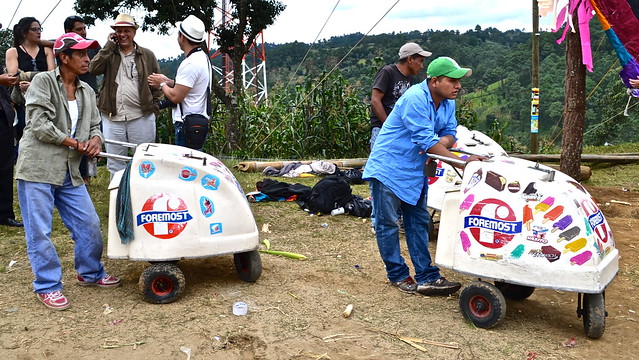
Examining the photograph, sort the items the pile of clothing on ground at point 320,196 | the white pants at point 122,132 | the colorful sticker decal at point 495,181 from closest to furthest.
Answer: the colorful sticker decal at point 495,181, the white pants at point 122,132, the pile of clothing on ground at point 320,196

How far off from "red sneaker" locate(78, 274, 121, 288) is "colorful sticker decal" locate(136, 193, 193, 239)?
701mm

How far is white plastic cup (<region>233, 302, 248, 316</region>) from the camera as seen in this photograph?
4148 millimetres

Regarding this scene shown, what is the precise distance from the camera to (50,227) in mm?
4254

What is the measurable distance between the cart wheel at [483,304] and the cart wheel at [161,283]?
197cm

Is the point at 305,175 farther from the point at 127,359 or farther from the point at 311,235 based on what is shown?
the point at 127,359

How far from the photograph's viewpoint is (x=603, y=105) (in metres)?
19.0

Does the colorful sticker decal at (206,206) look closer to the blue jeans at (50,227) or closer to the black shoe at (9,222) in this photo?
the blue jeans at (50,227)

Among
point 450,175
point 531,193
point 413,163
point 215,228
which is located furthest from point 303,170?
point 531,193

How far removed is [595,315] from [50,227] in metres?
3.67

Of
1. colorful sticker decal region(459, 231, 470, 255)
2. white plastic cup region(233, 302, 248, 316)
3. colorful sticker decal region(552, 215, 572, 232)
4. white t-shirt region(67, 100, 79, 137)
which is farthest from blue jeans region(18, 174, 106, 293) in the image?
colorful sticker decal region(552, 215, 572, 232)

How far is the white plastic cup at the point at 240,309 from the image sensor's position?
13.6 ft

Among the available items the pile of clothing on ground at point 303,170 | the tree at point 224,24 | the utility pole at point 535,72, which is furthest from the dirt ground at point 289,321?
the tree at point 224,24

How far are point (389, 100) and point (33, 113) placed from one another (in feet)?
11.4

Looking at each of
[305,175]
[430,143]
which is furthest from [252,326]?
[305,175]
